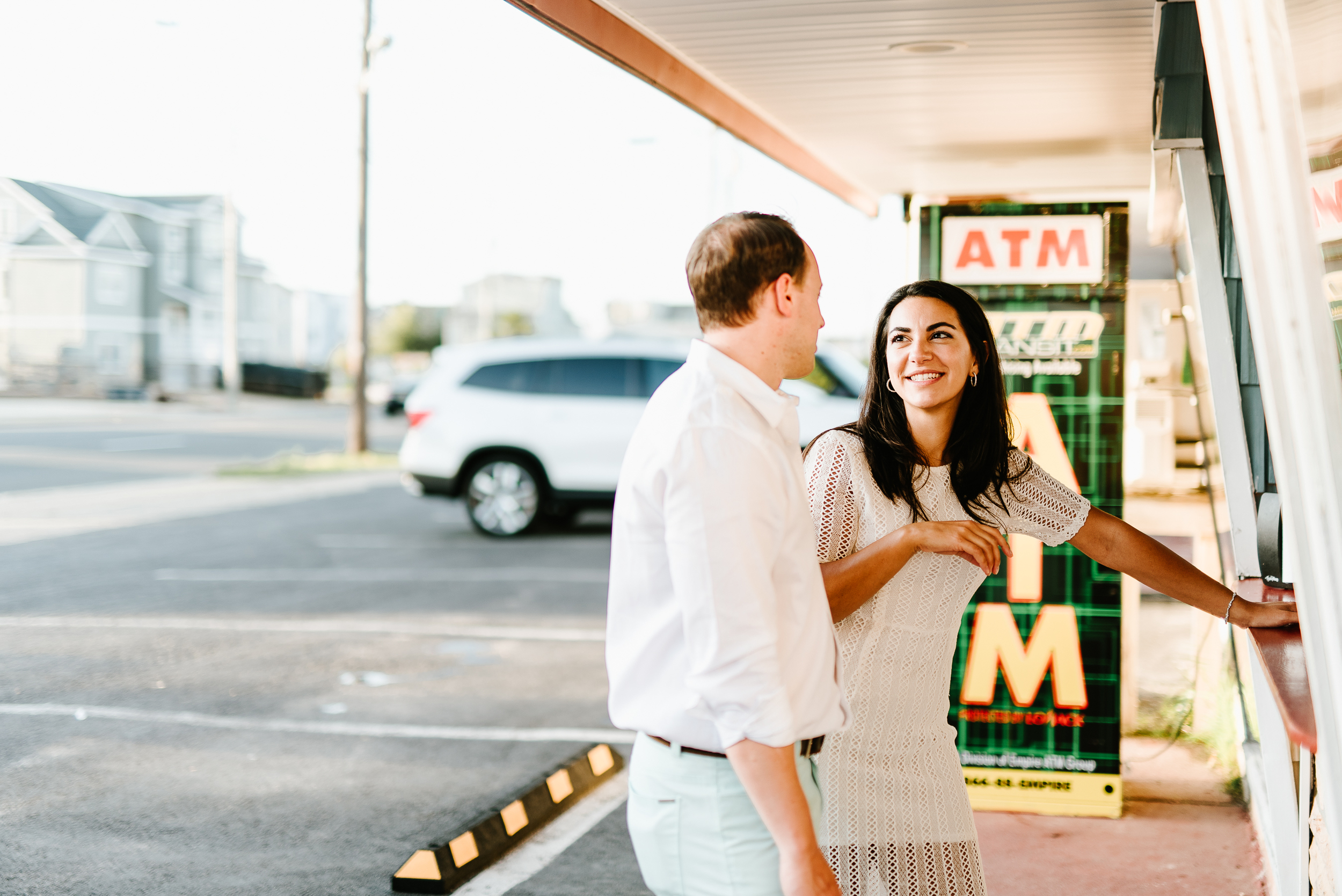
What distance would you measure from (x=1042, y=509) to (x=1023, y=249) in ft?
7.35

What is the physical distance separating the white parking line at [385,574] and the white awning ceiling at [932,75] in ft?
17.3

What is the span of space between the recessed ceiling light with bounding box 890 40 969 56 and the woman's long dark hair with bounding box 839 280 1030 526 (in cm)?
175

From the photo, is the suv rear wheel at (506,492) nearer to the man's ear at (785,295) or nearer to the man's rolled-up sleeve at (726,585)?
the man's ear at (785,295)

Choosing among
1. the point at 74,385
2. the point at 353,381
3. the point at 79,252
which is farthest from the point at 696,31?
the point at 79,252

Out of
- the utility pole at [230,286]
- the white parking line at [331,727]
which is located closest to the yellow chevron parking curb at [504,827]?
the white parking line at [331,727]

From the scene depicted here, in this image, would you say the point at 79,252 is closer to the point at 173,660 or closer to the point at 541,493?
the point at 541,493

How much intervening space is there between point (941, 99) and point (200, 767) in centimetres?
431

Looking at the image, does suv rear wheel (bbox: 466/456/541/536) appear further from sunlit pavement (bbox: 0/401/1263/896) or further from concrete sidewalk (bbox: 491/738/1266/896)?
concrete sidewalk (bbox: 491/738/1266/896)

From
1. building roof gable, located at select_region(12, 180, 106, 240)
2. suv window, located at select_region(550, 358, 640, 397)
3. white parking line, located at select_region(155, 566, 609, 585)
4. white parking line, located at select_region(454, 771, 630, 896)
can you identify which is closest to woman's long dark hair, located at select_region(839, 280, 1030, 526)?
white parking line, located at select_region(454, 771, 630, 896)

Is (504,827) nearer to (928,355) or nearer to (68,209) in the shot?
(928,355)

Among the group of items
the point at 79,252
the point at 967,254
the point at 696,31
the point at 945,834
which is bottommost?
the point at 945,834

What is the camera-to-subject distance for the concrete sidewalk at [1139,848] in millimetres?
4164

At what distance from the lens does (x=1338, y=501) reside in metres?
1.73

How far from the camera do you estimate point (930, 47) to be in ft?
14.0
